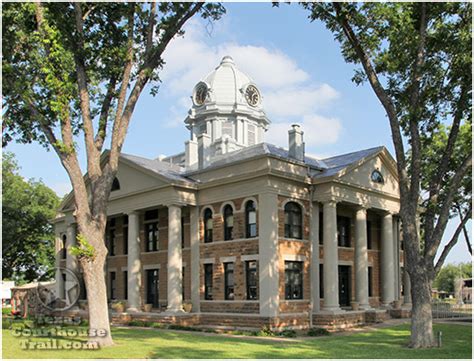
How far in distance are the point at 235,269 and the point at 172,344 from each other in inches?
327

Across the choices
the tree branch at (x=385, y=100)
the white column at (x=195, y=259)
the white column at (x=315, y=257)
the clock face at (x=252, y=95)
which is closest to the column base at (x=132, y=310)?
the white column at (x=195, y=259)

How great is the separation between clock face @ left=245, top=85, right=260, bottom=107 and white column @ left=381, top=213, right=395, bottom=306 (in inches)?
705

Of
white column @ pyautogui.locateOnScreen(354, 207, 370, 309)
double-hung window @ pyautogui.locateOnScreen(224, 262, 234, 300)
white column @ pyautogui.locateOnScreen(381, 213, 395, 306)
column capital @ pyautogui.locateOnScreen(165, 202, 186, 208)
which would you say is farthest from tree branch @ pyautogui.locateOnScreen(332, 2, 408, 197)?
column capital @ pyautogui.locateOnScreen(165, 202, 186, 208)

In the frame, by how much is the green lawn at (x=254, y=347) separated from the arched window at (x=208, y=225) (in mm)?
6280

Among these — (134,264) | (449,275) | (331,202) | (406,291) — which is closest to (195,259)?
(134,264)

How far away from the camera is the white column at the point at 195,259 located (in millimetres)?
28250

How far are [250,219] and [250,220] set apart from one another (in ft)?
0.16

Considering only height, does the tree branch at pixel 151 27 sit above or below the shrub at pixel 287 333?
above

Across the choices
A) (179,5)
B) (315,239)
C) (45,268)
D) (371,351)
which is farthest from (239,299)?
(45,268)

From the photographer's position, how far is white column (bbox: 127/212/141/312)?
97.1 feet

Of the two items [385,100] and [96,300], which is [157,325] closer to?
[96,300]

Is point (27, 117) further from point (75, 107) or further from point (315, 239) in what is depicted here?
point (315, 239)

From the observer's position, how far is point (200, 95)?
4559cm

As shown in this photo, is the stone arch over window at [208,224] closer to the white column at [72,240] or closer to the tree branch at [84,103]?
the tree branch at [84,103]
